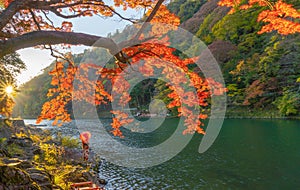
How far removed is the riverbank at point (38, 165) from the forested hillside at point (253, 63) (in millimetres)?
20018

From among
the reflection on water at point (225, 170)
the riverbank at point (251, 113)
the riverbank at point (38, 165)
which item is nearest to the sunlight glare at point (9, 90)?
the riverbank at point (38, 165)

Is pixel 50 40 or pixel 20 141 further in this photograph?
pixel 20 141

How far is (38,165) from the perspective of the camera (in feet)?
18.7

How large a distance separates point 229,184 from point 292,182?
2.72 meters

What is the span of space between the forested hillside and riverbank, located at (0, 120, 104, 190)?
788 inches

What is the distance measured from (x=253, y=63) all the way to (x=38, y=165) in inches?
1373

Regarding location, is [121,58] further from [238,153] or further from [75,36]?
[238,153]

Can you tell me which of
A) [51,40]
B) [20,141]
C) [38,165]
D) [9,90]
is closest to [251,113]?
[20,141]

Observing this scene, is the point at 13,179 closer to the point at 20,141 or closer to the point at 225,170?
the point at 20,141

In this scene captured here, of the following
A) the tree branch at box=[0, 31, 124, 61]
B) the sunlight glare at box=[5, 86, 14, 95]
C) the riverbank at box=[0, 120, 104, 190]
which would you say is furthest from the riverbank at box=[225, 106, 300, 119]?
the tree branch at box=[0, 31, 124, 61]

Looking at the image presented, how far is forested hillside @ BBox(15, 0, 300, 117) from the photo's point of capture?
98.9 ft

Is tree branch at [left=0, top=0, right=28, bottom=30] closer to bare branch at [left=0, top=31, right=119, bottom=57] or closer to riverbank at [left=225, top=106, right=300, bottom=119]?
bare branch at [left=0, top=31, right=119, bottom=57]

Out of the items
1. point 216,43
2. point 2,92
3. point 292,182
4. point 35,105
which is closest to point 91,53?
point 35,105

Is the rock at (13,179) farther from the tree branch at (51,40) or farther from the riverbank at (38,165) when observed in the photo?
the tree branch at (51,40)
